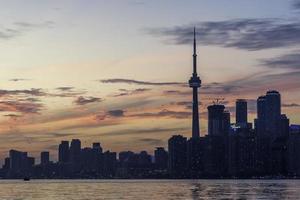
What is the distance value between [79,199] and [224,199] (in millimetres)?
37820

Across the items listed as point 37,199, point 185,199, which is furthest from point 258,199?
point 37,199

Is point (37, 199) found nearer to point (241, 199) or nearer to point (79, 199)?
point (79, 199)

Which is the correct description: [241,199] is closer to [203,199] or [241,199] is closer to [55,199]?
[203,199]

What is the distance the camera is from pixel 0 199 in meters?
176

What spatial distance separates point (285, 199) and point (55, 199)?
197 feet

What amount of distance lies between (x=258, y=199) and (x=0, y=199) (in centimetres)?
6855

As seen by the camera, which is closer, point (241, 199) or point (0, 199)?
point (241, 199)

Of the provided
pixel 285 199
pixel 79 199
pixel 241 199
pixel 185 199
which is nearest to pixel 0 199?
pixel 79 199

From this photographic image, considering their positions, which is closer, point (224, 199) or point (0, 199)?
point (224, 199)

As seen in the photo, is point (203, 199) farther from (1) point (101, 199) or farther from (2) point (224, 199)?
(1) point (101, 199)

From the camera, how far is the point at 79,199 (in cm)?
17012

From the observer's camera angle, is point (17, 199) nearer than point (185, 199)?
No

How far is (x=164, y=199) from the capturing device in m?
167

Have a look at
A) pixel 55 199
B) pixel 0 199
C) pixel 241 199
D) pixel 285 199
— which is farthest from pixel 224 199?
pixel 0 199
